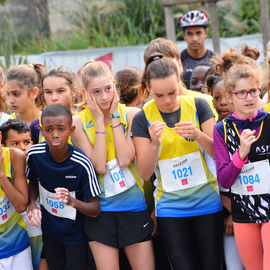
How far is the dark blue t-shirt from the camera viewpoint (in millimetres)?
3770

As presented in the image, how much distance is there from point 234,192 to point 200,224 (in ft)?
1.38

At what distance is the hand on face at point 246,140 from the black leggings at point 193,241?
27.6 inches

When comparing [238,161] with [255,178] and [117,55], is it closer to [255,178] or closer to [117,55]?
[255,178]

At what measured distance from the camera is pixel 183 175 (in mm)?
3760

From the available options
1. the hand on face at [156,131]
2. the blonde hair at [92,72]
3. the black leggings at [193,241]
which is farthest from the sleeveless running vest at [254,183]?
the blonde hair at [92,72]

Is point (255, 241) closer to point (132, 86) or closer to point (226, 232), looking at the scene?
point (226, 232)

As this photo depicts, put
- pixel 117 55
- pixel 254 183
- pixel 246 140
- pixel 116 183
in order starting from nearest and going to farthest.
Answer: pixel 246 140 < pixel 254 183 < pixel 116 183 < pixel 117 55

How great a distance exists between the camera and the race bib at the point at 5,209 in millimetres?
3803

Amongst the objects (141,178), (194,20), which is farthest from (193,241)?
(194,20)

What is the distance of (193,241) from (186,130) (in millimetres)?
927

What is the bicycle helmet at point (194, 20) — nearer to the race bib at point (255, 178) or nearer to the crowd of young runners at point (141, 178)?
the crowd of young runners at point (141, 178)

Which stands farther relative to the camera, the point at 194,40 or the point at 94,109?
the point at 194,40

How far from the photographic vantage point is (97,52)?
32.6 feet

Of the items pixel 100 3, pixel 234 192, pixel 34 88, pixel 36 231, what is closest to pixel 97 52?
pixel 100 3
